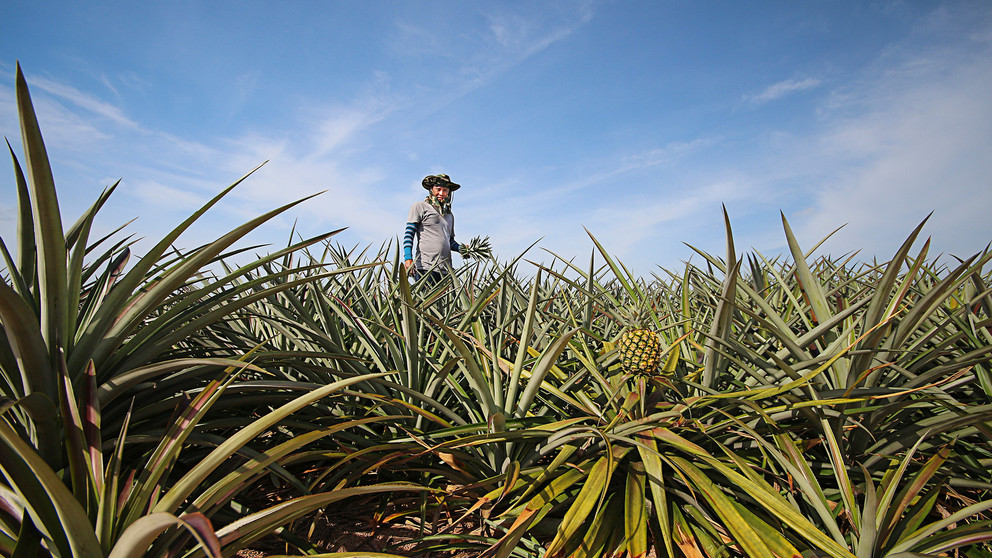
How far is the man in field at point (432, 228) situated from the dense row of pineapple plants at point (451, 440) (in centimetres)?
→ 326

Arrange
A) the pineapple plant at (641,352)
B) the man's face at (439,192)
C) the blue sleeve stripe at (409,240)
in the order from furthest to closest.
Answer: the man's face at (439,192) < the blue sleeve stripe at (409,240) < the pineapple plant at (641,352)

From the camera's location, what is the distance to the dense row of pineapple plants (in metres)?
0.83

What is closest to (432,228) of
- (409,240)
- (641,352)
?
(409,240)

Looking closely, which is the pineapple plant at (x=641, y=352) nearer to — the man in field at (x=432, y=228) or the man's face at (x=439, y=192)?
the man in field at (x=432, y=228)

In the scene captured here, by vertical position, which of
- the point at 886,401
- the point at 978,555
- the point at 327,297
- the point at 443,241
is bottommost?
the point at 978,555

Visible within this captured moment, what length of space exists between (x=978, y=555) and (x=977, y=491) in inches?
15.3

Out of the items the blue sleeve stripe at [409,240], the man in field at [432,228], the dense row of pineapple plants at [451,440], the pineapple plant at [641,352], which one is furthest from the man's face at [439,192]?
the pineapple plant at [641,352]

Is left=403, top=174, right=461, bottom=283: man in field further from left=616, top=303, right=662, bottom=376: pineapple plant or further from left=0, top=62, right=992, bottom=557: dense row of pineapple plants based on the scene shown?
left=616, top=303, right=662, bottom=376: pineapple plant

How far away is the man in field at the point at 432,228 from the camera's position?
192 inches

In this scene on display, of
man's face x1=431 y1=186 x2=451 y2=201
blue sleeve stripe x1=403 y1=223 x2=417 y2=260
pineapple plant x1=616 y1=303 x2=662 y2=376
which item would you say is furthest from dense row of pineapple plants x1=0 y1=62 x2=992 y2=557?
man's face x1=431 y1=186 x2=451 y2=201

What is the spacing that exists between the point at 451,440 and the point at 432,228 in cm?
400

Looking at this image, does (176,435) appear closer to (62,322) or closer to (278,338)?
(62,322)

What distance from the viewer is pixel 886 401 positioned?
136 centimetres

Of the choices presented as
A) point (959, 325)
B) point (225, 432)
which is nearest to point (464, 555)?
point (225, 432)
